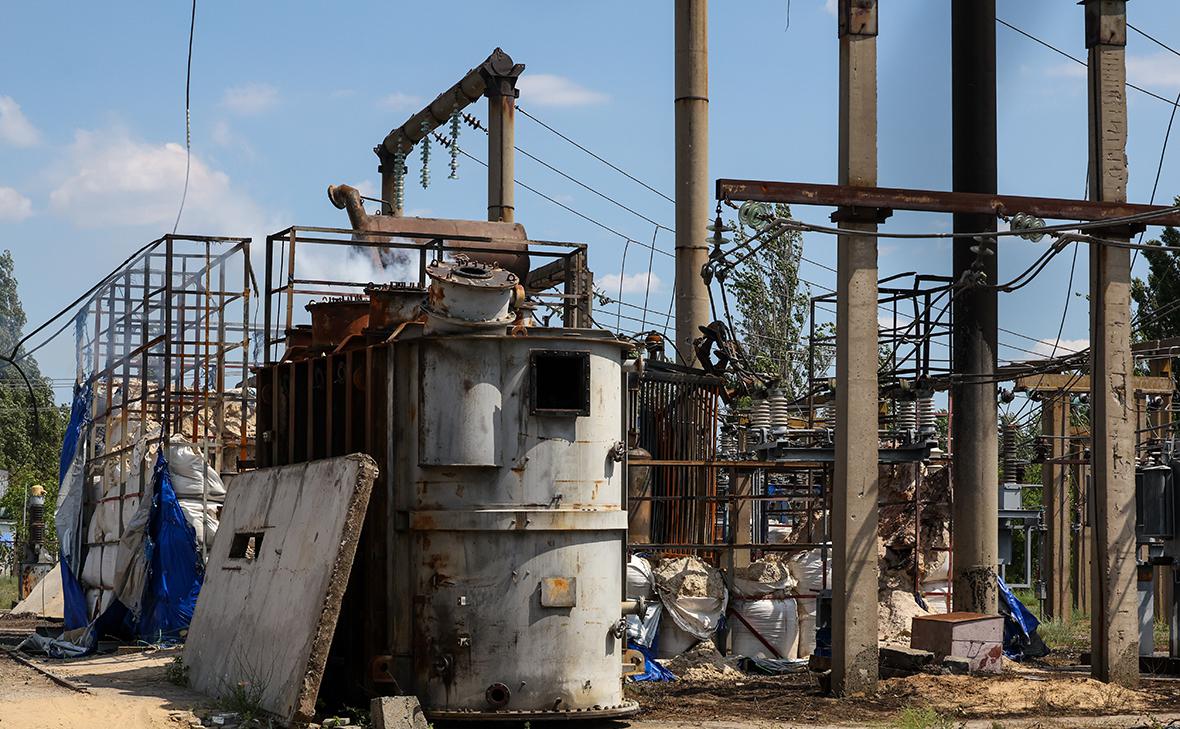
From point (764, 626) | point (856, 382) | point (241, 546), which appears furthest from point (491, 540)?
point (764, 626)

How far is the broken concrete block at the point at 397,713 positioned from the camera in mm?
11875

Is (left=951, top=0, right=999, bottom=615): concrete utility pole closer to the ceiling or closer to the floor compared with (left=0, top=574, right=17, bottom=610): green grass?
closer to the ceiling

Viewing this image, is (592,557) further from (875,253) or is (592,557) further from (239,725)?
(875,253)

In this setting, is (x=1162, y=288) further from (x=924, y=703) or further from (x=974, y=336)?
(x=924, y=703)

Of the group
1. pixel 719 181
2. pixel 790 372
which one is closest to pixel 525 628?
pixel 719 181

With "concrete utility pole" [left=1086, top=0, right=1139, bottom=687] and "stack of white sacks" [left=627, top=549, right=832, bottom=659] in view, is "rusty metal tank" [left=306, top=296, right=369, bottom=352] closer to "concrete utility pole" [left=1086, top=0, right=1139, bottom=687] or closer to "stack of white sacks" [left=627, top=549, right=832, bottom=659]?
"stack of white sacks" [left=627, top=549, right=832, bottom=659]

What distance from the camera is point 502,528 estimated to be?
13125 millimetres

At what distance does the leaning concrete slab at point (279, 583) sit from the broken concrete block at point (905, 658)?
278 inches

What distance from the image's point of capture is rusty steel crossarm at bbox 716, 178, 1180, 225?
1527 centimetres

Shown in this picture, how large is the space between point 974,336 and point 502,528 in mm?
10990

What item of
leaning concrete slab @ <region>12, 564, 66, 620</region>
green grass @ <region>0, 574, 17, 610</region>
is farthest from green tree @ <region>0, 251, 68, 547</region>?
leaning concrete slab @ <region>12, 564, 66, 620</region>

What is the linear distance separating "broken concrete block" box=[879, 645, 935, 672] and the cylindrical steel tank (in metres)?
4.71

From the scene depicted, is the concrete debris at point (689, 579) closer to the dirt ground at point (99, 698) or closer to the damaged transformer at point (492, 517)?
the damaged transformer at point (492, 517)

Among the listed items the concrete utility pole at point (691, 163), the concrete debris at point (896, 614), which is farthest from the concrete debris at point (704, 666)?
the concrete utility pole at point (691, 163)
